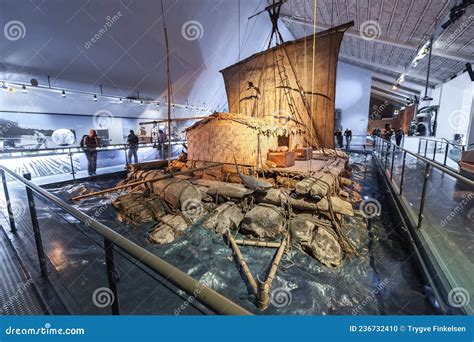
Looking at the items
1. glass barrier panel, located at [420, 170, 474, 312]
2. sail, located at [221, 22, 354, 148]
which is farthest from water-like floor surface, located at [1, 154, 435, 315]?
sail, located at [221, 22, 354, 148]

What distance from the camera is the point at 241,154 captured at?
6805 millimetres

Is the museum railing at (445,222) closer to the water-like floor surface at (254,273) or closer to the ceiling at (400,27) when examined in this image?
the water-like floor surface at (254,273)

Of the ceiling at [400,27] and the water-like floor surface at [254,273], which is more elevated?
the ceiling at [400,27]

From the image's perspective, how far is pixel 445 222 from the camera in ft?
10.7

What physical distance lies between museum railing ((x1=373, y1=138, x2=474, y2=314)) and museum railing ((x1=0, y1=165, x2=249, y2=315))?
2.53 metres

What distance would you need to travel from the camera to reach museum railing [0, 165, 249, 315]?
1.00 meters

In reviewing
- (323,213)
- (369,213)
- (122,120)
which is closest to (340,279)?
(323,213)

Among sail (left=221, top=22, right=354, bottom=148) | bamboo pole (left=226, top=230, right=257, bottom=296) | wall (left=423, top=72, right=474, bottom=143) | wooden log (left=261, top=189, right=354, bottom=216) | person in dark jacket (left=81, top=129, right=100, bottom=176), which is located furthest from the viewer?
wall (left=423, top=72, right=474, bottom=143)

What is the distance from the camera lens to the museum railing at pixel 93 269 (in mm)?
1001

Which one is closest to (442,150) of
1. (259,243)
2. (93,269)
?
(259,243)

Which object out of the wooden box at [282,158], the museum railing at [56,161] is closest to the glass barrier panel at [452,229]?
the wooden box at [282,158]

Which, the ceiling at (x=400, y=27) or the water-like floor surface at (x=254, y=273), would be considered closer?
the water-like floor surface at (x=254, y=273)

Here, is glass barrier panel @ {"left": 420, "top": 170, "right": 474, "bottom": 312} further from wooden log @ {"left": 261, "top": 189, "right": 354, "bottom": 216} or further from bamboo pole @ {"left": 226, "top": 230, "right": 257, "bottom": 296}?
bamboo pole @ {"left": 226, "top": 230, "right": 257, "bottom": 296}

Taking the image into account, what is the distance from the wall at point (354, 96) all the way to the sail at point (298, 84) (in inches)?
433
